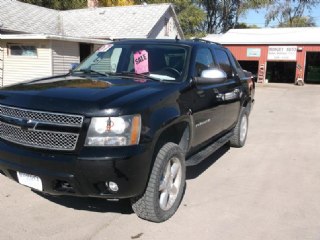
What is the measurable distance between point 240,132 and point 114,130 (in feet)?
14.2

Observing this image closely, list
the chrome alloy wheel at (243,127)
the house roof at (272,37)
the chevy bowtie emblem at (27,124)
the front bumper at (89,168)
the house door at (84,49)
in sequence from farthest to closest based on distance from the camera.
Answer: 1. the house roof at (272,37)
2. the house door at (84,49)
3. the chrome alloy wheel at (243,127)
4. the chevy bowtie emblem at (27,124)
5. the front bumper at (89,168)

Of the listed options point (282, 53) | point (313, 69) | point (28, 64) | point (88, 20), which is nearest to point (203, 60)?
point (28, 64)

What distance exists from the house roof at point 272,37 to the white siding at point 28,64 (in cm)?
1700

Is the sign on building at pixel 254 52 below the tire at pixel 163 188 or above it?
above

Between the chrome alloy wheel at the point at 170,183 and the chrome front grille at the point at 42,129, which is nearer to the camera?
the chrome front grille at the point at 42,129

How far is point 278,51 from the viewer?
29.7 m

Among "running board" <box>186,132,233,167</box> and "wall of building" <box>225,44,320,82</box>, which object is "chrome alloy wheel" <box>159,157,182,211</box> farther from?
"wall of building" <box>225,44,320,82</box>

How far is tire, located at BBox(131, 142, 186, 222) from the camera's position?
3791 mm

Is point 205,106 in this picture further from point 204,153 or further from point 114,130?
point 114,130

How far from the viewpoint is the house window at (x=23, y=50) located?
1867cm

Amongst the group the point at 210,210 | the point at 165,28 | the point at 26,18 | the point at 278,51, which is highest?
the point at 26,18

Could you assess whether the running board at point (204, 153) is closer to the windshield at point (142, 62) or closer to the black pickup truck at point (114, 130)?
the black pickup truck at point (114, 130)

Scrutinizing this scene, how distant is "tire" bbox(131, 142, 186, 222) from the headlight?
1.75ft

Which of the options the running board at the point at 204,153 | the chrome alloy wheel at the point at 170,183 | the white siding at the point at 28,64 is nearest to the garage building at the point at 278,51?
the white siding at the point at 28,64
